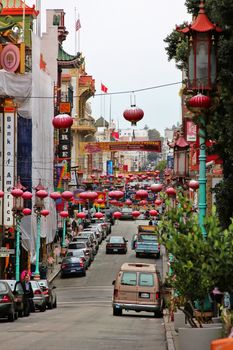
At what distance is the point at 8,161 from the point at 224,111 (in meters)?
35.4

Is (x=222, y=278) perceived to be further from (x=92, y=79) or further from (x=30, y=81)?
(x=92, y=79)

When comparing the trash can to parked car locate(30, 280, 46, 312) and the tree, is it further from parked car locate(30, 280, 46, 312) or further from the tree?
parked car locate(30, 280, 46, 312)

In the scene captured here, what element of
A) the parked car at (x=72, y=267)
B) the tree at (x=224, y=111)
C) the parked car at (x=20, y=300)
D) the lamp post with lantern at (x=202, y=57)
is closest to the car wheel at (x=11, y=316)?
the parked car at (x=20, y=300)

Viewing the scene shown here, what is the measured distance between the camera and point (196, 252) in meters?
15.7

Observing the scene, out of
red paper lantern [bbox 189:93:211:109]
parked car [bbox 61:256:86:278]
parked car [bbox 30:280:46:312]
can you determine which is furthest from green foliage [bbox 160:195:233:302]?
parked car [bbox 61:256:86:278]

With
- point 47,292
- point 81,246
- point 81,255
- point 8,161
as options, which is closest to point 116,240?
point 81,246

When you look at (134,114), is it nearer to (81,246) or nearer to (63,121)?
(63,121)

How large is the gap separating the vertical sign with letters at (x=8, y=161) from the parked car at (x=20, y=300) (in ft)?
69.8

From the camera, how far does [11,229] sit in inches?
2143

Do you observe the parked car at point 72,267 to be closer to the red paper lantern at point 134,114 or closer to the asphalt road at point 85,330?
the asphalt road at point 85,330

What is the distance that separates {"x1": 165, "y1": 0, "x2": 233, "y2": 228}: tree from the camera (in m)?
19.5

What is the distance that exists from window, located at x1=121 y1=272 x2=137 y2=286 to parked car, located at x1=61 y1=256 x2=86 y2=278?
79.0 ft

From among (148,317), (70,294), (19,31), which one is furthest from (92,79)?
(148,317)

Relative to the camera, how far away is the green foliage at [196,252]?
15.6m
